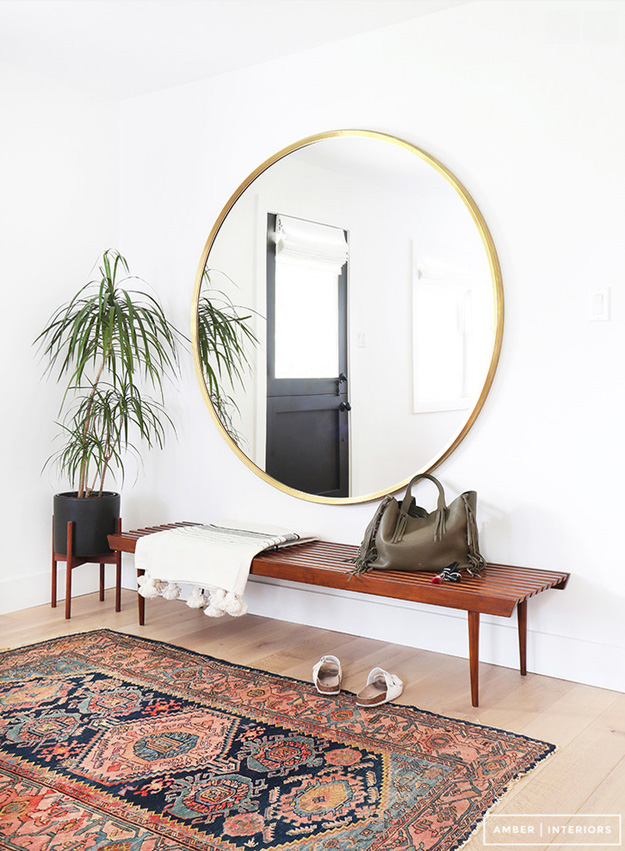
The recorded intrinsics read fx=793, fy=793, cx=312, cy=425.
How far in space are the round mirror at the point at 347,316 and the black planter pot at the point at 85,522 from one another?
0.65 m

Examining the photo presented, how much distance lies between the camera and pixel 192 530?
334 centimetres

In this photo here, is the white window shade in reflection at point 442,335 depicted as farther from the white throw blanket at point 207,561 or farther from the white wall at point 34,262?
the white wall at point 34,262

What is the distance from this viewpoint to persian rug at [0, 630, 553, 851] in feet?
5.85

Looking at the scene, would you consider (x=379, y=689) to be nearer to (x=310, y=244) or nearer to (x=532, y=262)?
(x=532, y=262)

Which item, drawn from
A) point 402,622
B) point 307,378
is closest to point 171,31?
point 307,378

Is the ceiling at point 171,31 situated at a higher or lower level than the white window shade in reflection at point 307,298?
higher

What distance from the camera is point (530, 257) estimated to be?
9.25ft

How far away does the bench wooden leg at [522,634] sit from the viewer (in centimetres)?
274

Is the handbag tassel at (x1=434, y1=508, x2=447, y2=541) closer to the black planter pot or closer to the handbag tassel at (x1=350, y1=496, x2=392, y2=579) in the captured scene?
the handbag tassel at (x1=350, y1=496, x2=392, y2=579)

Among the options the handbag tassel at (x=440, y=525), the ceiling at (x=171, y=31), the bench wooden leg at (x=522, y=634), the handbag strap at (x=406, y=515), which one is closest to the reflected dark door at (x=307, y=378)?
the handbag strap at (x=406, y=515)

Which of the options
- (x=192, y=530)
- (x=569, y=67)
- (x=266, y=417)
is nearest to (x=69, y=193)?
(x=266, y=417)

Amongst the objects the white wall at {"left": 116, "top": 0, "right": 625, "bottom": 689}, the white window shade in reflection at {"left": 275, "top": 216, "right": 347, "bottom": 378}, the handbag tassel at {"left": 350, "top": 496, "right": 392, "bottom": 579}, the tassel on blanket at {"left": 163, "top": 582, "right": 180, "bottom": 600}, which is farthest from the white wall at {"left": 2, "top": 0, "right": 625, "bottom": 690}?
the tassel on blanket at {"left": 163, "top": 582, "right": 180, "bottom": 600}

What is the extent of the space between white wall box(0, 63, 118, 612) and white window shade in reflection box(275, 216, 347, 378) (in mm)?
1127

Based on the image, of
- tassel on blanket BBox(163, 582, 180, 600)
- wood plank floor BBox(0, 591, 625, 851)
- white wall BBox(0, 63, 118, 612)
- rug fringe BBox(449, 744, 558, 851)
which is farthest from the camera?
white wall BBox(0, 63, 118, 612)
